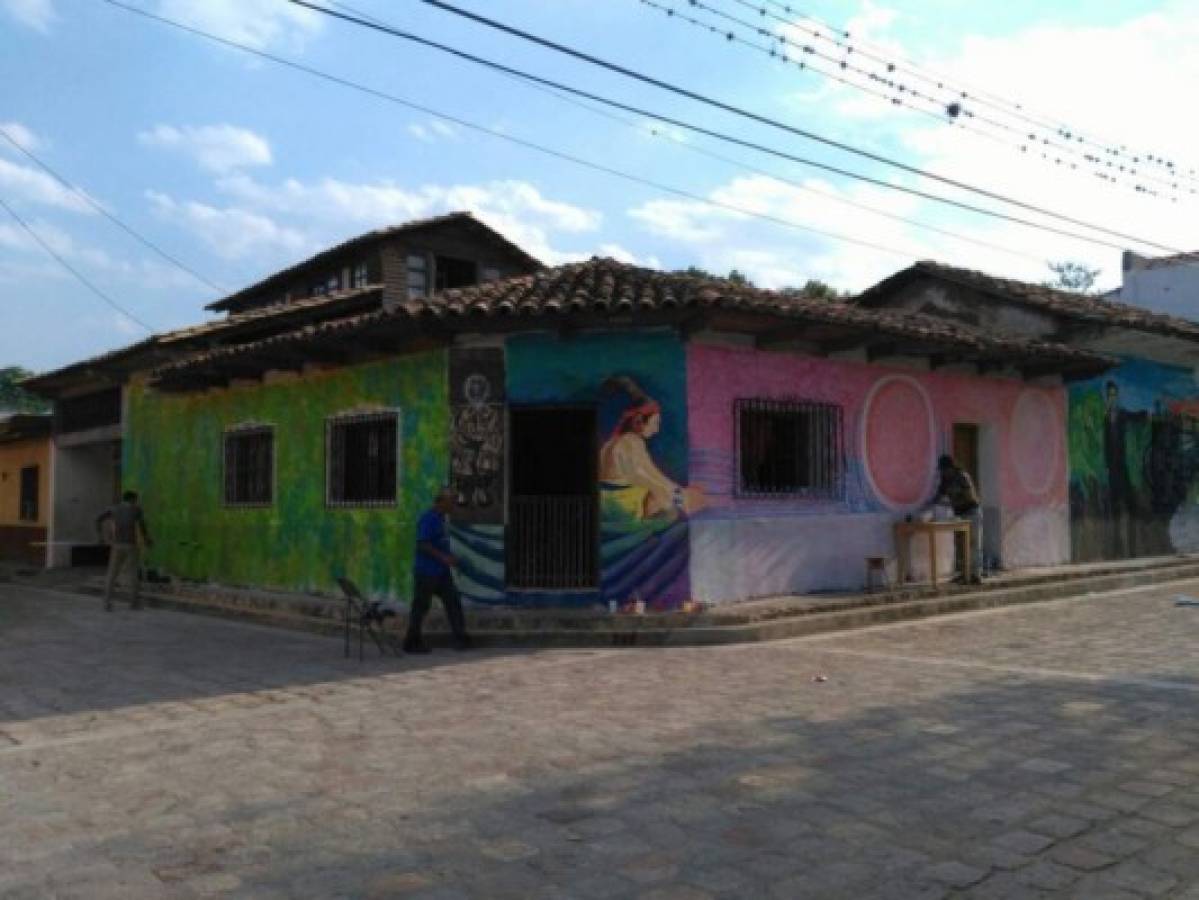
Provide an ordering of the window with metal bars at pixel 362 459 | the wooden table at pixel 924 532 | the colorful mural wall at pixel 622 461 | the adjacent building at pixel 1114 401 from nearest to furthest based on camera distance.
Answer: the colorful mural wall at pixel 622 461 → the window with metal bars at pixel 362 459 → the wooden table at pixel 924 532 → the adjacent building at pixel 1114 401

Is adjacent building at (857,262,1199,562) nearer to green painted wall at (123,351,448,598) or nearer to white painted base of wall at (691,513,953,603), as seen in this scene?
white painted base of wall at (691,513,953,603)

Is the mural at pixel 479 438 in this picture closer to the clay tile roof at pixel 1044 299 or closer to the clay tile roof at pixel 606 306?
the clay tile roof at pixel 606 306

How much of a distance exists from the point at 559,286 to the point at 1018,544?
8398 millimetres

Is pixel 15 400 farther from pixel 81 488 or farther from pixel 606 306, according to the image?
pixel 606 306

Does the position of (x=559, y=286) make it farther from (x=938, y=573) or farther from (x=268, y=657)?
(x=938, y=573)

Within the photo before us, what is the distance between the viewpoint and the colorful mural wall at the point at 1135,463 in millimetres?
16531

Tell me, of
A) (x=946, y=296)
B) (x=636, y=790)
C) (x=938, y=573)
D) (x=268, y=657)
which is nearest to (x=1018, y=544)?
(x=938, y=573)

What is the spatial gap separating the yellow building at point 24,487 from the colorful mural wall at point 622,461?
1410cm

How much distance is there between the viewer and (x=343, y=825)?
4.62 metres

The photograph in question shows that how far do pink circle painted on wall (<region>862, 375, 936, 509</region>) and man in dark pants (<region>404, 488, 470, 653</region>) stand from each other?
222 inches

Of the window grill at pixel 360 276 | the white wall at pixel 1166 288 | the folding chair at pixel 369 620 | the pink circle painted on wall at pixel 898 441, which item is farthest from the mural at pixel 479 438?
the white wall at pixel 1166 288

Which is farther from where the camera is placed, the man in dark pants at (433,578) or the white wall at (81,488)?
the white wall at (81,488)

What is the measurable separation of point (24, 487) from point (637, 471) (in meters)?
17.5

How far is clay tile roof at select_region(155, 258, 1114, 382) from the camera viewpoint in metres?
10.1
